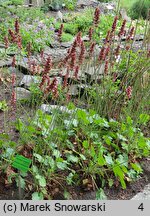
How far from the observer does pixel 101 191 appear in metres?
2.56

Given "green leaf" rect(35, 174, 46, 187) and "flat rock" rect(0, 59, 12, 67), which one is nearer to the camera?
"green leaf" rect(35, 174, 46, 187)

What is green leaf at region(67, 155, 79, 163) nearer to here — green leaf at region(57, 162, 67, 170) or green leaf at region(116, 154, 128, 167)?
green leaf at region(57, 162, 67, 170)

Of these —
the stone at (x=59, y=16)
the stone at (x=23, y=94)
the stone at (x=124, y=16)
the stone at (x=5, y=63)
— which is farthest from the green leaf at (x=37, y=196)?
the stone at (x=124, y=16)

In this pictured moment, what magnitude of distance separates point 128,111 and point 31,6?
510cm

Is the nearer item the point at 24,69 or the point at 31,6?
the point at 24,69

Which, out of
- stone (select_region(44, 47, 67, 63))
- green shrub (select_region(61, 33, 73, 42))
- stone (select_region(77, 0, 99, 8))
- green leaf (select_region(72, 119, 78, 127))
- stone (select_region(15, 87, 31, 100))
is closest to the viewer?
green leaf (select_region(72, 119, 78, 127))

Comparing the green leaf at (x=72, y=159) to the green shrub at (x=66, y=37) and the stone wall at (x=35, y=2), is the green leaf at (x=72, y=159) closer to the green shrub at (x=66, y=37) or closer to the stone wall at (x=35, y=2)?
the green shrub at (x=66, y=37)

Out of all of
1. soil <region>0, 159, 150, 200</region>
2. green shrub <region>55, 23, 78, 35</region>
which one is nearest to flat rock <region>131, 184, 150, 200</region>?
soil <region>0, 159, 150, 200</region>

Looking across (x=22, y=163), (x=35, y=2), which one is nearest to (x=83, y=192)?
(x=22, y=163)

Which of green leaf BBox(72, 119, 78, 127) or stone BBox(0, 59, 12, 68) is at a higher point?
stone BBox(0, 59, 12, 68)

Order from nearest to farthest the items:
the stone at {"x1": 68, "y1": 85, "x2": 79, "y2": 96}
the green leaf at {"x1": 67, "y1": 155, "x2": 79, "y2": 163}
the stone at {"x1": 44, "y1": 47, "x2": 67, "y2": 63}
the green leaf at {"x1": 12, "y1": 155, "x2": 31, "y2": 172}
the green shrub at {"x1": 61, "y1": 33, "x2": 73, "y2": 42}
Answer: the green leaf at {"x1": 12, "y1": 155, "x2": 31, "y2": 172}
the green leaf at {"x1": 67, "y1": 155, "x2": 79, "y2": 163}
the stone at {"x1": 68, "y1": 85, "x2": 79, "y2": 96}
the stone at {"x1": 44, "y1": 47, "x2": 67, "y2": 63}
the green shrub at {"x1": 61, "y1": 33, "x2": 73, "y2": 42}

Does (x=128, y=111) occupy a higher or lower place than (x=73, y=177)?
higher

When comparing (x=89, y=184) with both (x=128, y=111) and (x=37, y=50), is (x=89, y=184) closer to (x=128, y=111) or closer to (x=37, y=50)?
(x=128, y=111)

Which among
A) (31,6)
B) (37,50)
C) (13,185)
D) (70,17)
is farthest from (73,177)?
(31,6)
